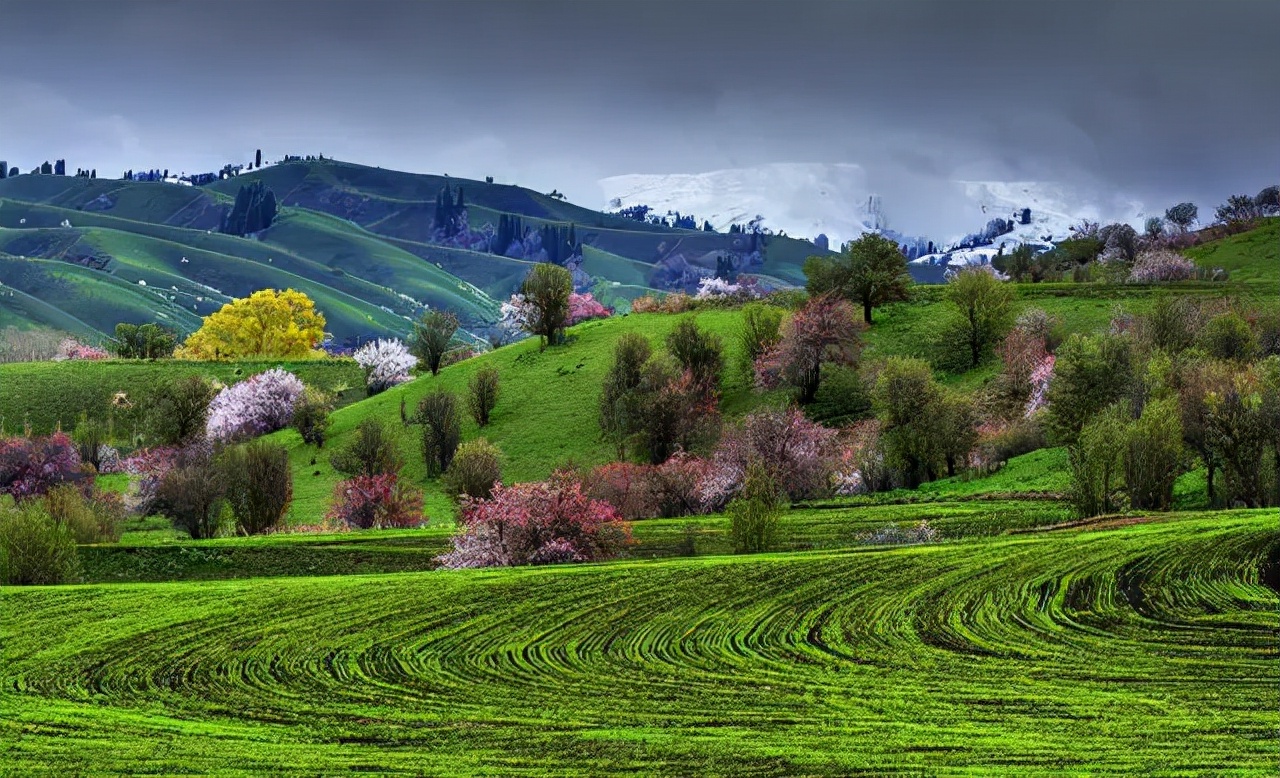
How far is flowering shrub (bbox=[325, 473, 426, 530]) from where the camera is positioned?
5316cm

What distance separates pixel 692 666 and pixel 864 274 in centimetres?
6194

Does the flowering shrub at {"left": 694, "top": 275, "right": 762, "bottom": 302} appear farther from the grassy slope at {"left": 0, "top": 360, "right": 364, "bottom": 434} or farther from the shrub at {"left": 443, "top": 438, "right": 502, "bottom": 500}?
the shrub at {"left": 443, "top": 438, "right": 502, "bottom": 500}

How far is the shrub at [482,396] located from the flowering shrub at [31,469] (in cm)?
2199

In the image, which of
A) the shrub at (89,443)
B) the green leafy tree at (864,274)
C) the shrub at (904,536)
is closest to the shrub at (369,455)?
the shrub at (89,443)

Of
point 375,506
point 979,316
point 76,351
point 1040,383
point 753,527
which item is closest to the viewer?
point 753,527

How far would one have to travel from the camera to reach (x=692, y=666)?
20.7m

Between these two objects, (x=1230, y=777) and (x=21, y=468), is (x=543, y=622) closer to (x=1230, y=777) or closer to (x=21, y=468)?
(x=1230, y=777)

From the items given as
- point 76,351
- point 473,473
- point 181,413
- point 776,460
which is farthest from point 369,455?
point 76,351

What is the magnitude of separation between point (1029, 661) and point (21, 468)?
6281 centimetres

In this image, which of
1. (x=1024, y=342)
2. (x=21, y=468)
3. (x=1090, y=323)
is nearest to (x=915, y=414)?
(x=1024, y=342)

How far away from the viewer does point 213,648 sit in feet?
74.6

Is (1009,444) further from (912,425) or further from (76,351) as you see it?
(76,351)

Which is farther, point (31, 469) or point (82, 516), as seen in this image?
point (31, 469)

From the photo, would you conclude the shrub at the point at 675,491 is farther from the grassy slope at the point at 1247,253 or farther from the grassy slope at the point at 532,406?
the grassy slope at the point at 1247,253
